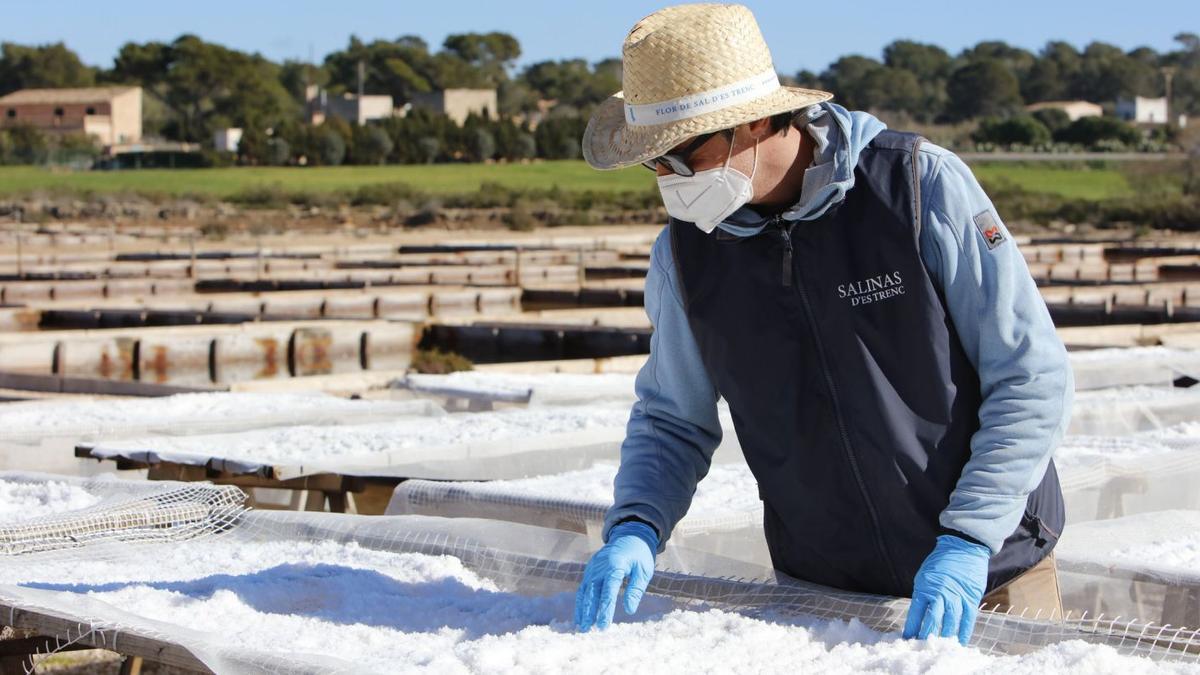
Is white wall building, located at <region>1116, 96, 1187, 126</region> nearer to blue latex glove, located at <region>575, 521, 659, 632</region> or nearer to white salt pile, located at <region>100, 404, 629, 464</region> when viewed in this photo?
white salt pile, located at <region>100, 404, 629, 464</region>

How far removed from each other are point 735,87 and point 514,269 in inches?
698

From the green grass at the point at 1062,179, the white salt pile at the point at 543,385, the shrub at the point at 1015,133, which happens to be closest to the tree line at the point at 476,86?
the shrub at the point at 1015,133

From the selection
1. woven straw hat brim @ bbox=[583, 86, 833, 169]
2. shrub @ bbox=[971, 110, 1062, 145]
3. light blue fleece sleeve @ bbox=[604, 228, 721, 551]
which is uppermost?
shrub @ bbox=[971, 110, 1062, 145]

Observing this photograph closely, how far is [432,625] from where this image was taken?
285cm

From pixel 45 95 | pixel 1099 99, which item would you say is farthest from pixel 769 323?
pixel 1099 99

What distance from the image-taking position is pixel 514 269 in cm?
2009

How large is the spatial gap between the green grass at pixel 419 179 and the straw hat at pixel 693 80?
1987 inches

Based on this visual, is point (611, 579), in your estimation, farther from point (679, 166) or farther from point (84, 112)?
point (84, 112)

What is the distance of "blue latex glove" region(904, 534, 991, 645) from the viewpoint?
92.6 inches

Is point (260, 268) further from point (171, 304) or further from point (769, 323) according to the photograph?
point (769, 323)

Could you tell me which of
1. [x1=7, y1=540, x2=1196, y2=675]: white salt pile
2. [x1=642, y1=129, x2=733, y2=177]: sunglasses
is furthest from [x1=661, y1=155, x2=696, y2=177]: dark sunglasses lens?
[x1=7, y1=540, x2=1196, y2=675]: white salt pile

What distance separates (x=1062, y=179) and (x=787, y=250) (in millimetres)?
64754

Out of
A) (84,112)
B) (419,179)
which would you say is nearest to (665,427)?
(419,179)

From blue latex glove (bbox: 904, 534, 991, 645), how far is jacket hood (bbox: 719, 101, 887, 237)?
1.74 ft
